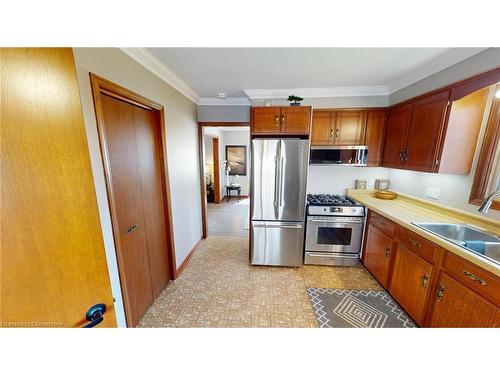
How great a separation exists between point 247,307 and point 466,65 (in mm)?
3113

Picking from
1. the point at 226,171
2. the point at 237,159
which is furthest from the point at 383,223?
the point at 226,171

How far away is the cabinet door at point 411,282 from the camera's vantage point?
1.53m

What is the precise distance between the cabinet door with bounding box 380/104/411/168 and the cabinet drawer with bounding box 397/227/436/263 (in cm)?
98

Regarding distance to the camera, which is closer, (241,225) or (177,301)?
(177,301)

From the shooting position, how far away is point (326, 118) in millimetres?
2611

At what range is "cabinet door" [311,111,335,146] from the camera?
261 cm

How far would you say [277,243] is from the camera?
249 cm

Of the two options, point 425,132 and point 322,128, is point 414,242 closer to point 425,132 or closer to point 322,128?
point 425,132

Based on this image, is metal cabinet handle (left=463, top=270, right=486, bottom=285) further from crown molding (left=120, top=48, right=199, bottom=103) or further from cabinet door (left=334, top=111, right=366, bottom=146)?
crown molding (left=120, top=48, right=199, bottom=103)

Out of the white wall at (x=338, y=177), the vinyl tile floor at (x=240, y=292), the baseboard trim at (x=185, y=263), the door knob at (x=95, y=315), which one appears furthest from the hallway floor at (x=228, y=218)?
the door knob at (x=95, y=315)

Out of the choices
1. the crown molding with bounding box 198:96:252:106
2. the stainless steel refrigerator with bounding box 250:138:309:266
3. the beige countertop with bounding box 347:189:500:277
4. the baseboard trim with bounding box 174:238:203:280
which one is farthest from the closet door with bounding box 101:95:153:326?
the beige countertop with bounding box 347:189:500:277
